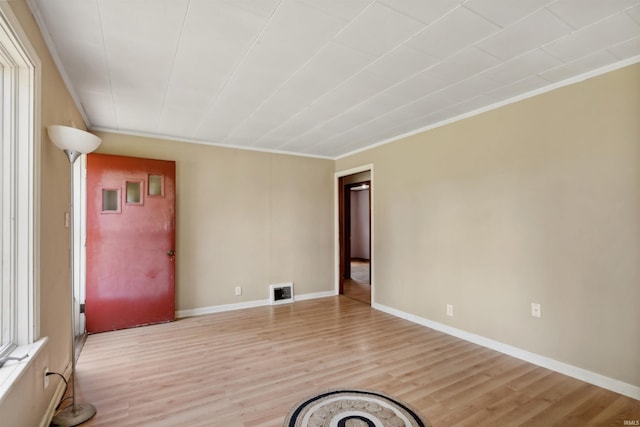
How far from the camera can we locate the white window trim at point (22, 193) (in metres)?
1.62

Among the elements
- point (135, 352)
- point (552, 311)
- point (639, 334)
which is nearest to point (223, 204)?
point (135, 352)

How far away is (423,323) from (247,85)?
343 centimetres

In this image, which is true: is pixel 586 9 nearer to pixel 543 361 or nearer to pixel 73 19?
pixel 543 361

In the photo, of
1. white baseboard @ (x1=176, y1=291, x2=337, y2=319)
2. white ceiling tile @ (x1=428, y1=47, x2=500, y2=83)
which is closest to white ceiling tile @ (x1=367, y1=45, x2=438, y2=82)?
white ceiling tile @ (x1=428, y1=47, x2=500, y2=83)

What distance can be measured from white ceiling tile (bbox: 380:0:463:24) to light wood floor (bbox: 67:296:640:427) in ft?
8.40

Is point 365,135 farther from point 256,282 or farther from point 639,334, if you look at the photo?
point 639,334

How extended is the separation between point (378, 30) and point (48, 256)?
2622mm

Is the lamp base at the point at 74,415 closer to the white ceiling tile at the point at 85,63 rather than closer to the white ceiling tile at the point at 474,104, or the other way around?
the white ceiling tile at the point at 85,63

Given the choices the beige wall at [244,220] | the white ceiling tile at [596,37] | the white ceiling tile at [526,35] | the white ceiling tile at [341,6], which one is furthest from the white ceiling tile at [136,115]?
the white ceiling tile at [596,37]

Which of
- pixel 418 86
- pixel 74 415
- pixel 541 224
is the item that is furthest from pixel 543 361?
pixel 74 415

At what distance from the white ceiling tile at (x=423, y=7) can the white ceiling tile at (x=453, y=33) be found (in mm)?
54

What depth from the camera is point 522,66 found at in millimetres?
2412

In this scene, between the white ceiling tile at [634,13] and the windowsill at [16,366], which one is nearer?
the windowsill at [16,366]

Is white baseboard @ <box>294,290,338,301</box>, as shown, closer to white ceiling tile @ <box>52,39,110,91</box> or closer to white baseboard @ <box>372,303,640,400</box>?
white baseboard @ <box>372,303,640,400</box>
